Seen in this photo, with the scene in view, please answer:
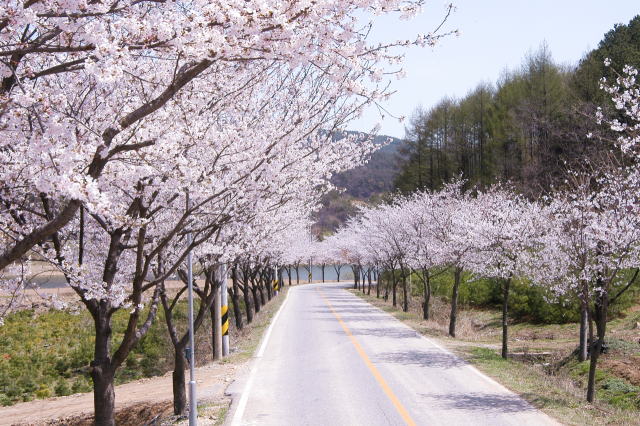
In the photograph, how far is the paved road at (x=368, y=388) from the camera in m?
8.17

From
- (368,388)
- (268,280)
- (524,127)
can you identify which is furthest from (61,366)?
(524,127)

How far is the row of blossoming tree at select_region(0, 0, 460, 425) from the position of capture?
3.99 m

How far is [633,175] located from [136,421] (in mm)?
11569

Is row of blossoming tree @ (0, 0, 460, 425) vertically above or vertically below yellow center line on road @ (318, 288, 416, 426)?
above

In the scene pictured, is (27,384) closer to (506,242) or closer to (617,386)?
(506,242)

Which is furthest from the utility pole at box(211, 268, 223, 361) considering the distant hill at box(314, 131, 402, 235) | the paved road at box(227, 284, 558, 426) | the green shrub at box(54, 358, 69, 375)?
the distant hill at box(314, 131, 402, 235)

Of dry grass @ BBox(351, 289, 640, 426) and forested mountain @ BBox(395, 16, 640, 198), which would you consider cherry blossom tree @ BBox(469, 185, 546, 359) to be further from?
forested mountain @ BBox(395, 16, 640, 198)

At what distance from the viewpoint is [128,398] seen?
486 inches

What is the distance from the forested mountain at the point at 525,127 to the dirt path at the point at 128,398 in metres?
13.3

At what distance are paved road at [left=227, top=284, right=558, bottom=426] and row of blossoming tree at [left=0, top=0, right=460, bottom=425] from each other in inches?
84.3

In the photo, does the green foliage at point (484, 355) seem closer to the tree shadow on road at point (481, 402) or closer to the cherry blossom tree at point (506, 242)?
the cherry blossom tree at point (506, 242)

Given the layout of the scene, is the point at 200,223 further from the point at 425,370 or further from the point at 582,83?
the point at 582,83

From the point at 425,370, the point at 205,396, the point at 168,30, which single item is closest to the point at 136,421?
the point at 205,396

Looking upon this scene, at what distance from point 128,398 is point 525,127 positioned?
3015 centimetres
